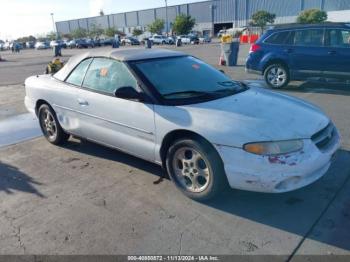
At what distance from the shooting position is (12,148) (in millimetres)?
5254

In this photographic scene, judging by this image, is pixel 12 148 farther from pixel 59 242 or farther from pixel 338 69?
pixel 338 69

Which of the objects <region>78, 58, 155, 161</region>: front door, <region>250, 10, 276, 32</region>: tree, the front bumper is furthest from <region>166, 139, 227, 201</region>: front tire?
<region>250, 10, 276, 32</region>: tree

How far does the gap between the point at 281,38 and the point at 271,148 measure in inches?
274

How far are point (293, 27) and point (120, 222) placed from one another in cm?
776

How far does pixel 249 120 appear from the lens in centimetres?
313

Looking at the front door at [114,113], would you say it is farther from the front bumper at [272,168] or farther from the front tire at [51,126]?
the front bumper at [272,168]

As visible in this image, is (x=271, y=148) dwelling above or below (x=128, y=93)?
below

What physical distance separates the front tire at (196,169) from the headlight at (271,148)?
0.36 m

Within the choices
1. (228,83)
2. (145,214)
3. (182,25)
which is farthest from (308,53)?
(182,25)

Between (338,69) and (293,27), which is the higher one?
Result: (293,27)

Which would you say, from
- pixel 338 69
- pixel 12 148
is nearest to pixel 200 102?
pixel 12 148

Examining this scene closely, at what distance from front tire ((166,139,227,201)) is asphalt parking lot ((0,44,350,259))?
5.8 inches

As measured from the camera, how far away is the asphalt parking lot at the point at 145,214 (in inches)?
109

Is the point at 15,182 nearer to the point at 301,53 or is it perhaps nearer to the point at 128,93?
the point at 128,93
